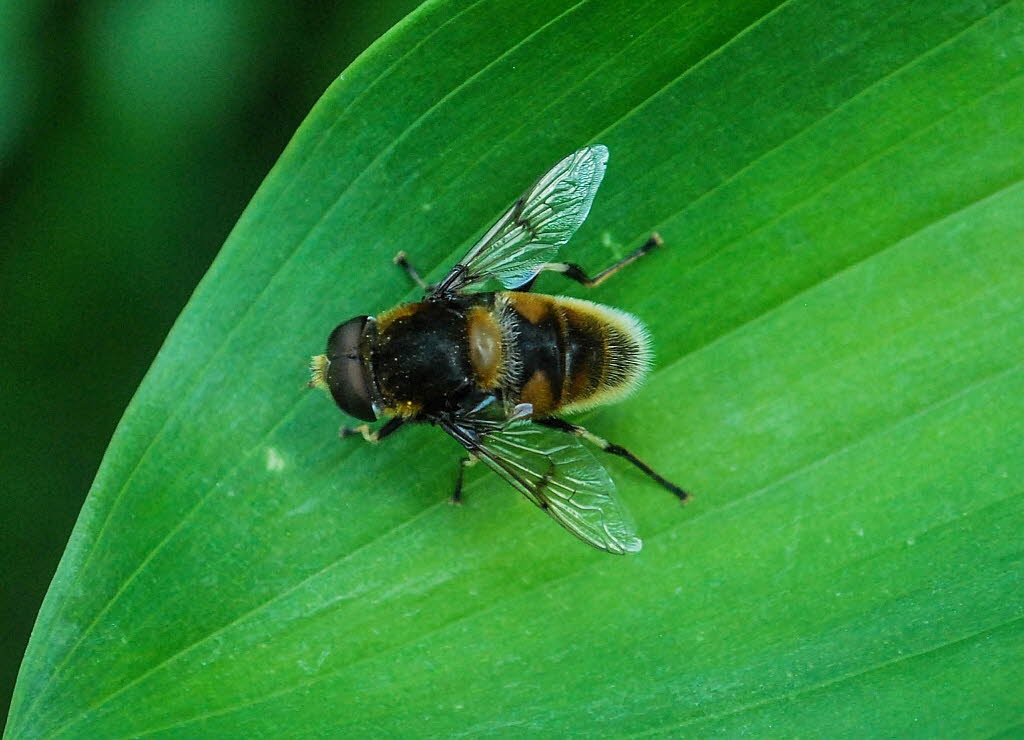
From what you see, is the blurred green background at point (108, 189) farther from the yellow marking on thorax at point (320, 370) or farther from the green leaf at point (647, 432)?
the yellow marking on thorax at point (320, 370)

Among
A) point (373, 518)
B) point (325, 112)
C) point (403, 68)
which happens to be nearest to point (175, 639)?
point (373, 518)

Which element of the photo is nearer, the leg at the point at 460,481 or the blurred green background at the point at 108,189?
the leg at the point at 460,481

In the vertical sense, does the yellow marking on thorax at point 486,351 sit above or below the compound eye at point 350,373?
below

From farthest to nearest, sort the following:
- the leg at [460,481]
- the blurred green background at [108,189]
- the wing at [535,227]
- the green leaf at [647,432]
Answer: the blurred green background at [108,189] < the leg at [460,481] < the wing at [535,227] < the green leaf at [647,432]

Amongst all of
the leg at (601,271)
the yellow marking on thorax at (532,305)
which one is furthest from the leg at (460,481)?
the leg at (601,271)

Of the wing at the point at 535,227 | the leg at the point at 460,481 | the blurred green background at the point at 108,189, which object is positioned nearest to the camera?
the wing at the point at 535,227

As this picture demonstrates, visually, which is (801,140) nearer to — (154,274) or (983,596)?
(983,596)

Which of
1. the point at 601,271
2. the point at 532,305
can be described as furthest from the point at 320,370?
the point at 601,271

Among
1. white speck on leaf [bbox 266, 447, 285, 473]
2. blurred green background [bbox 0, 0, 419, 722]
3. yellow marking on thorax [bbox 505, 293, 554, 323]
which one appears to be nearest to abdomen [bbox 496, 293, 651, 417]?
yellow marking on thorax [bbox 505, 293, 554, 323]
